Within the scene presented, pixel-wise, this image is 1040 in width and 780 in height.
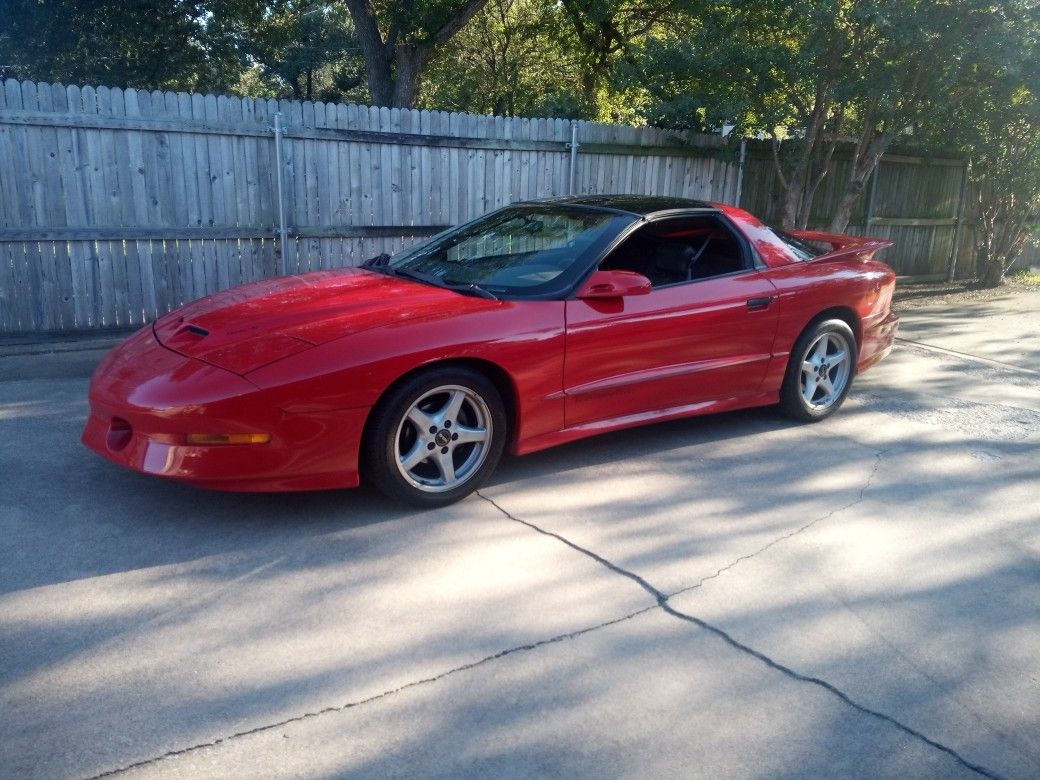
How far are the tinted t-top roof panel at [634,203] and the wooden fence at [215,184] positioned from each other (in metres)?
3.61

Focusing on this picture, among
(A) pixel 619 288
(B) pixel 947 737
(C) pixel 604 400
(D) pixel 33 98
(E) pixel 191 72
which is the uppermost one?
(E) pixel 191 72

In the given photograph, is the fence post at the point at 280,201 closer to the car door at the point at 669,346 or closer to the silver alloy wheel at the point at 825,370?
the car door at the point at 669,346

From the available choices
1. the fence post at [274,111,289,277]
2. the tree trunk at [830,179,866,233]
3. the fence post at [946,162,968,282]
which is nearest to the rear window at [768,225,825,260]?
the fence post at [274,111,289,277]

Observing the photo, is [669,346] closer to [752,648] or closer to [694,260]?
[694,260]

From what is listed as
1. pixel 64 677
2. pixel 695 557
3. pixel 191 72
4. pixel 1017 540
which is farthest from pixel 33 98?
pixel 191 72

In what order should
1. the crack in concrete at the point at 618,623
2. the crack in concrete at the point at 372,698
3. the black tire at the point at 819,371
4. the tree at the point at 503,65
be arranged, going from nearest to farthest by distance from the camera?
1. the crack in concrete at the point at 372,698
2. the crack in concrete at the point at 618,623
3. the black tire at the point at 819,371
4. the tree at the point at 503,65

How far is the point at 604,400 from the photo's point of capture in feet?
16.2

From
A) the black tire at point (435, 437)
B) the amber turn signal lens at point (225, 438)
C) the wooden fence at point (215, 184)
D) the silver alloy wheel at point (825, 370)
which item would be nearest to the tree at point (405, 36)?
the wooden fence at point (215, 184)

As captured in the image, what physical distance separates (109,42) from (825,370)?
20.5 metres

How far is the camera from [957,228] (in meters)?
13.5

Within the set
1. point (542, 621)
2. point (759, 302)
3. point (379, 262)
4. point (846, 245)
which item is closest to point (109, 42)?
point (379, 262)

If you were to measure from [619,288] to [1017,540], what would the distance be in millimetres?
2278

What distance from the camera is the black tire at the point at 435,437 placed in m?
4.17

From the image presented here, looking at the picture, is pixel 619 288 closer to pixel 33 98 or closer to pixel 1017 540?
pixel 1017 540
